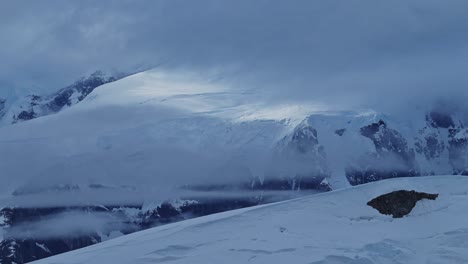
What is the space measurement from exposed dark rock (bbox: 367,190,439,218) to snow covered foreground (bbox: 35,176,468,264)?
0.26 metres

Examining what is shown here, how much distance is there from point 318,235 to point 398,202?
3956mm

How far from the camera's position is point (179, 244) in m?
29.6

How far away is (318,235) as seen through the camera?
97.2 ft

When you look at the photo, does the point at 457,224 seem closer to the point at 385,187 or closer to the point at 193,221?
the point at 385,187

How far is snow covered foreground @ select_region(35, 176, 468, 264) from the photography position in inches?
1110

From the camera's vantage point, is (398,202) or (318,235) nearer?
(318,235)

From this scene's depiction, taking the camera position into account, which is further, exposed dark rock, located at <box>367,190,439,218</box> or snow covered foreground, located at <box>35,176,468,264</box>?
exposed dark rock, located at <box>367,190,439,218</box>

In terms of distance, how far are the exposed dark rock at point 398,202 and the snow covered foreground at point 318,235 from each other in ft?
0.85

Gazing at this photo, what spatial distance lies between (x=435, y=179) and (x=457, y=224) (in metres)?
4.63

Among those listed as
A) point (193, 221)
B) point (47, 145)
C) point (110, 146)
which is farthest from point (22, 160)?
point (193, 221)

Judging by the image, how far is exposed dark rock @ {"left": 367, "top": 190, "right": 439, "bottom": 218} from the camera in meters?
31.3

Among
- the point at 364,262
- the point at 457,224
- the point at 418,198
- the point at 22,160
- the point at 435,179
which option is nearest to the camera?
the point at 364,262

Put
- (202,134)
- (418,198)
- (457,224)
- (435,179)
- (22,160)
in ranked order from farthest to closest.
Answer: (22,160), (202,134), (435,179), (418,198), (457,224)

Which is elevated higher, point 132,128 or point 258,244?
point 132,128
